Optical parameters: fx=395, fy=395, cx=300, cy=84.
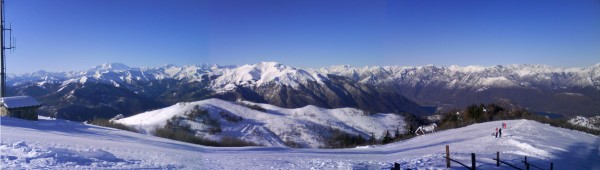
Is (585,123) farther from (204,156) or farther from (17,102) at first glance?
(17,102)

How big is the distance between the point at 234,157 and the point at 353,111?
8784 centimetres

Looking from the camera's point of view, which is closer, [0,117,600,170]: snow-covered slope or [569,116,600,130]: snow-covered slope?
[0,117,600,170]: snow-covered slope

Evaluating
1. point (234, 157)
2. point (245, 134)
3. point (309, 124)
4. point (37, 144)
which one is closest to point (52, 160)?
point (37, 144)

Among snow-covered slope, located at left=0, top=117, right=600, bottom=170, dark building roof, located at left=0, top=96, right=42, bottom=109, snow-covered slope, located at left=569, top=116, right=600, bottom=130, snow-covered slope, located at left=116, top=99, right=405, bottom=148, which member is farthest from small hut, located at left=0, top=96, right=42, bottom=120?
snow-covered slope, located at left=569, top=116, right=600, bottom=130

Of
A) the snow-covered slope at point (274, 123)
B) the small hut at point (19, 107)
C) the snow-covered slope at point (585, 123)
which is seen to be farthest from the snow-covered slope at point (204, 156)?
the snow-covered slope at point (274, 123)

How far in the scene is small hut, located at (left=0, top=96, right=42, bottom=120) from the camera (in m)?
27.8

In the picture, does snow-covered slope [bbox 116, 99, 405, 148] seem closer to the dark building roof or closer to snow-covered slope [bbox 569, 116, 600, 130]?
the dark building roof

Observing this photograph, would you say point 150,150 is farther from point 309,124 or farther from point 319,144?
point 309,124

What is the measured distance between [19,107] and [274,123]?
153 ft

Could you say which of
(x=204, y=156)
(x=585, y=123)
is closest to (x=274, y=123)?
(x=585, y=123)

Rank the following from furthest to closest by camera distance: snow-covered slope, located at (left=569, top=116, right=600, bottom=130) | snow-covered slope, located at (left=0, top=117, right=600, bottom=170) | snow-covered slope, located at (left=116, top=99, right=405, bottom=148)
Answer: snow-covered slope, located at (left=116, top=99, right=405, bottom=148) → snow-covered slope, located at (left=569, top=116, right=600, bottom=130) → snow-covered slope, located at (left=0, top=117, right=600, bottom=170)

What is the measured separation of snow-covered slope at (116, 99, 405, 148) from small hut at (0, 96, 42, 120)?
18611mm

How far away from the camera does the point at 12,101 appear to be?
94.1 feet

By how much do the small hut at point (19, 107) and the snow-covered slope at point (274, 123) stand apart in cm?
1861
